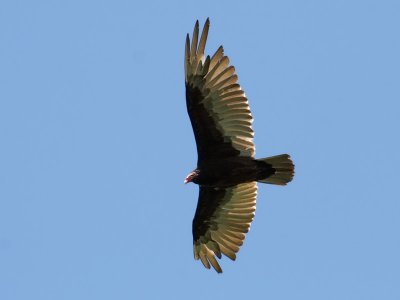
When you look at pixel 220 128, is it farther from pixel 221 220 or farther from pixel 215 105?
pixel 221 220

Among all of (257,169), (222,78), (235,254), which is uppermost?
(222,78)

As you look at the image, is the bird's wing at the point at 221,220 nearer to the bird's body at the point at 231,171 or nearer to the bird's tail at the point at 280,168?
the bird's body at the point at 231,171

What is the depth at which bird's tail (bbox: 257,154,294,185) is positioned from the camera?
13.1 metres

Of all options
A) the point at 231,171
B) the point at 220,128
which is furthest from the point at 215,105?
the point at 231,171

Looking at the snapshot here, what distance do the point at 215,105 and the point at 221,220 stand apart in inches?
71.1

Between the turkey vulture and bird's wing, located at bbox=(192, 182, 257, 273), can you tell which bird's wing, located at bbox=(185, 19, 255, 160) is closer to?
the turkey vulture

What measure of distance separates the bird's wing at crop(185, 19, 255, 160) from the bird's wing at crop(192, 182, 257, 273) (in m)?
0.82

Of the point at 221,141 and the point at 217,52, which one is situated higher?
the point at 217,52

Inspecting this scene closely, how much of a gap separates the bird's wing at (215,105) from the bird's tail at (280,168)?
309 mm

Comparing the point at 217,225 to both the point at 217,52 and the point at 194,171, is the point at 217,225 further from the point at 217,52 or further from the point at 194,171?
the point at 217,52

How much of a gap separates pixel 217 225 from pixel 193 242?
428 millimetres

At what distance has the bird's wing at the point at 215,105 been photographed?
13055 millimetres

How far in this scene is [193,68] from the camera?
1314cm

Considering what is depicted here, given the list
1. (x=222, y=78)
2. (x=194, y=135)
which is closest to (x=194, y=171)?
(x=194, y=135)
